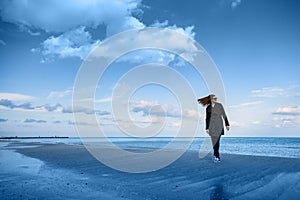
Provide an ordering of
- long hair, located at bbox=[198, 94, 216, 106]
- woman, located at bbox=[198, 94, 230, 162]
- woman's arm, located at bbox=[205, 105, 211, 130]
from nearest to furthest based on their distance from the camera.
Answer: woman, located at bbox=[198, 94, 230, 162] → woman's arm, located at bbox=[205, 105, 211, 130] → long hair, located at bbox=[198, 94, 216, 106]

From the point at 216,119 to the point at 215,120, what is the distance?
0.07 metres

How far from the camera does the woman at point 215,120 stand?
1019 centimetres

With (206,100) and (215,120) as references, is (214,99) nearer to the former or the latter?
(206,100)

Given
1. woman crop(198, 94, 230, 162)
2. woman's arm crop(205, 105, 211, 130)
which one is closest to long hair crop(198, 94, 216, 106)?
woman crop(198, 94, 230, 162)

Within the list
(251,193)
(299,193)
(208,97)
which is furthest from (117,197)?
(208,97)

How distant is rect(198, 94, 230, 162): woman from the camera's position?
1019cm

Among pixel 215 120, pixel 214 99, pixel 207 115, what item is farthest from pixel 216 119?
pixel 214 99

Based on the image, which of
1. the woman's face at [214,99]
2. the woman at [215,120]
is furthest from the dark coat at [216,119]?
the woman's face at [214,99]

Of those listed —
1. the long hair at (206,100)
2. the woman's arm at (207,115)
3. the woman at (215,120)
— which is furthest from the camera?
the long hair at (206,100)

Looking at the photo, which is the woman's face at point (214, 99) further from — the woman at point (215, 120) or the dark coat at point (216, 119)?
the dark coat at point (216, 119)

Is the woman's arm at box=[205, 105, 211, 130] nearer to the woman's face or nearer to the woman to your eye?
the woman

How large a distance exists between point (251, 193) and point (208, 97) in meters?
6.20

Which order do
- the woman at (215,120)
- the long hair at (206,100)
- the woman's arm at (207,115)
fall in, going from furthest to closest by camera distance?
the long hair at (206,100) < the woman's arm at (207,115) < the woman at (215,120)

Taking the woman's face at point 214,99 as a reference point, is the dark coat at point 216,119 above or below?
below
